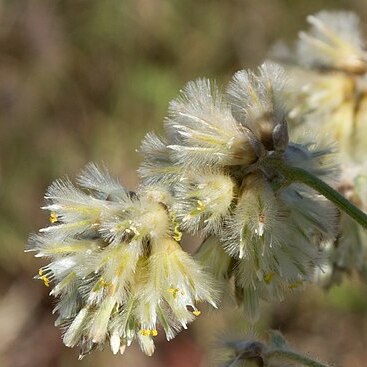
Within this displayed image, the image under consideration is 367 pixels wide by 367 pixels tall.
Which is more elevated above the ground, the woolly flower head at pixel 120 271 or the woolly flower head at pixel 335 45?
the woolly flower head at pixel 335 45

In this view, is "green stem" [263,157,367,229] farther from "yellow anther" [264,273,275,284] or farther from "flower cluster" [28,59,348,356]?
"yellow anther" [264,273,275,284]

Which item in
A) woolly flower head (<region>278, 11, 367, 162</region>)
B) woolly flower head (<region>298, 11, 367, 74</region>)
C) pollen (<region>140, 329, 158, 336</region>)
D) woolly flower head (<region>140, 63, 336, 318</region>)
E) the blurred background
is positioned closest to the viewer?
pollen (<region>140, 329, 158, 336</region>)

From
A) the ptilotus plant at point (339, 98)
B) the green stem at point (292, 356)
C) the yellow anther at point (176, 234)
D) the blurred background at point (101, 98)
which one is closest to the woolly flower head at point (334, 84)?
the ptilotus plant at point (339, 98)

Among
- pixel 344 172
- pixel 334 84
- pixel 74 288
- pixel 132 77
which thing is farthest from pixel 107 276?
pixel 132 77

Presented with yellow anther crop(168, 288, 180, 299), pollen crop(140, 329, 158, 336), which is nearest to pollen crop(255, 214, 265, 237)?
yellow anther crop(168, 288, 180, 299)

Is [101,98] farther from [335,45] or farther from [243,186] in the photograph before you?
[243,186]

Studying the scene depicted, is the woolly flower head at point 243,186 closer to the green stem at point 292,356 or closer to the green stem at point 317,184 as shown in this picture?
the green stem at point 317,184
